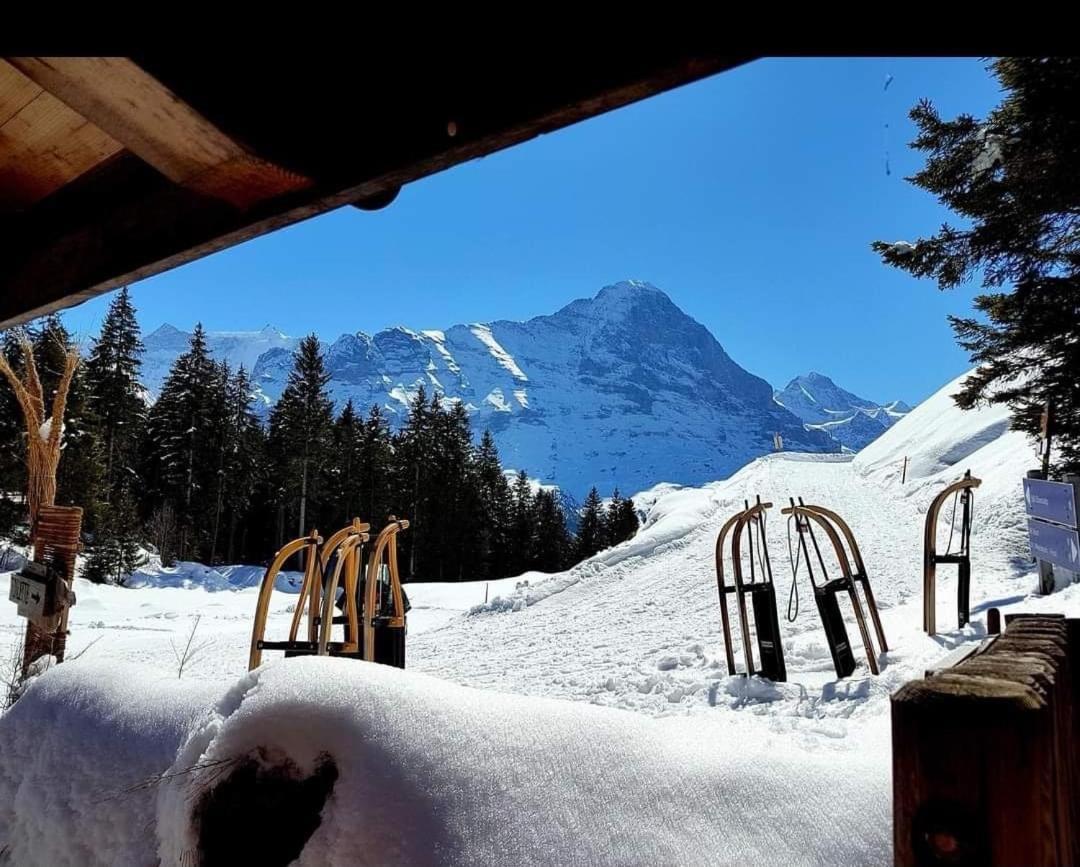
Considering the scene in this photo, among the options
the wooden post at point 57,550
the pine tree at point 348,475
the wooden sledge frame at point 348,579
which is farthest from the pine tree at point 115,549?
the wooden sledge frame at point 348,579

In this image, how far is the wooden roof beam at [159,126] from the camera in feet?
4.09

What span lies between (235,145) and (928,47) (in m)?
1.19

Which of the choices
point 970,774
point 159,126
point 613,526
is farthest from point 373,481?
point 970,774

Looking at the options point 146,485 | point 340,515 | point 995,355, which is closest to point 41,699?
point 995,355

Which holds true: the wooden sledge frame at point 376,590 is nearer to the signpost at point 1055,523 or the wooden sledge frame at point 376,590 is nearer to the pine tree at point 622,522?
the signpost at point 1055,523

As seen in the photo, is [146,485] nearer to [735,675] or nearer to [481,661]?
[481,661]

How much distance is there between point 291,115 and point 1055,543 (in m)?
7.70

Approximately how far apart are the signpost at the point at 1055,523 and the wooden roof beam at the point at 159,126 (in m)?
6.92

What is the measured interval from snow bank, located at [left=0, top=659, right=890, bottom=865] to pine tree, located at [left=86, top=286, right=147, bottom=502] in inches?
1373

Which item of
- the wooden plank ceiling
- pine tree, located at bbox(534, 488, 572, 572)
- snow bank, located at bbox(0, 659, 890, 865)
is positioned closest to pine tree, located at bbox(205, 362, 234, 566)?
pine tree, located at bbox(534, 488, 572, 572)

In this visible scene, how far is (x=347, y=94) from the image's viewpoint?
4.25 ft

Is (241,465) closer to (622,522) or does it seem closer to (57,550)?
(622,522)

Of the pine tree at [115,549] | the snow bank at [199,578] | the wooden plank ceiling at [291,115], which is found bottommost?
the snow bank at [199,578]

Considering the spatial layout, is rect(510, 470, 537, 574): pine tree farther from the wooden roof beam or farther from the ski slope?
the wooden roof beam
